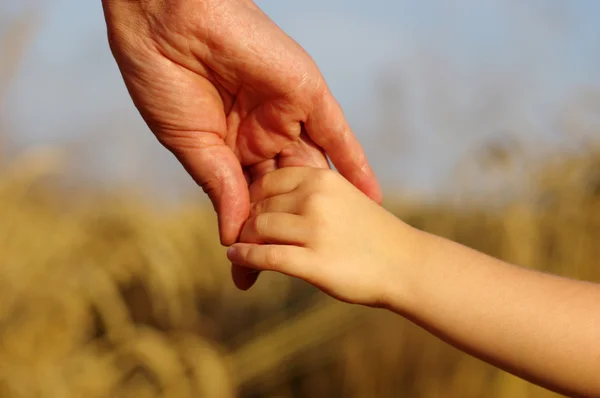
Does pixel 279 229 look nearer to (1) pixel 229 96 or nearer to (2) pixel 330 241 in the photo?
(2) pixel 330 241

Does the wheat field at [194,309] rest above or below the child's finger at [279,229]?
below

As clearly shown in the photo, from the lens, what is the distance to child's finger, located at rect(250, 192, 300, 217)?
2.98 ft

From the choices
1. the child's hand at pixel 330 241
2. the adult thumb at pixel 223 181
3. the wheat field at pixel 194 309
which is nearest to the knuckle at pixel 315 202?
the child's hand at pixel 330 241

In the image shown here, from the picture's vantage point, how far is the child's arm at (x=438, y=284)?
86 centimetres

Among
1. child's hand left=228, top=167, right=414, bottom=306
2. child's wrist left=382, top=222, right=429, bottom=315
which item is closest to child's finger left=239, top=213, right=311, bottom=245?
child's hand left=228, top=167, right=414, bottom=306

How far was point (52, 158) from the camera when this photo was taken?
1.78m

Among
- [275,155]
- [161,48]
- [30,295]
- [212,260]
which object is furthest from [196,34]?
[212,260]

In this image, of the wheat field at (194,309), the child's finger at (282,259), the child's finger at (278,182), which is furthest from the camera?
the wheat field at (194,309)

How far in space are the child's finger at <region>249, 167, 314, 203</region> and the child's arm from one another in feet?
0.13

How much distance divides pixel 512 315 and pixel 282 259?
0.27 m

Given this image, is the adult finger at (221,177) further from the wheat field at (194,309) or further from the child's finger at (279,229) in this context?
the wheat field at (194,309)

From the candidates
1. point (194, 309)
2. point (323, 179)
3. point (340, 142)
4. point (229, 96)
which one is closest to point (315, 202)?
point (323, 179)

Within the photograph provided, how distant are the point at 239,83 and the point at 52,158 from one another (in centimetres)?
87

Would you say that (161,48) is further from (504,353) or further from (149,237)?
(149,237)
